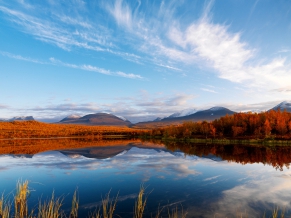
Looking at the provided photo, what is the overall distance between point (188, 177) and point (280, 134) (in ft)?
179

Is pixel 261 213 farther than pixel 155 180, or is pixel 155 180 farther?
pixel 155 180

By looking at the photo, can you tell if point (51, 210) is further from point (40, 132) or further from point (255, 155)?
point (40, 132)

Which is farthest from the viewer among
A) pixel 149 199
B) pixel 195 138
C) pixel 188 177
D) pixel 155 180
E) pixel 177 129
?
pixel 177 129

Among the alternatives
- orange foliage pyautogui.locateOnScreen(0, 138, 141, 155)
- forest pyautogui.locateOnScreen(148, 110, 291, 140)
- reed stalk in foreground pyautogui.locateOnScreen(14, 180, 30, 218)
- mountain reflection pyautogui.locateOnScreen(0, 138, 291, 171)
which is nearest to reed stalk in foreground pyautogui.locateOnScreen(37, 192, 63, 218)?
reed stalk in foreground pyautogui.locateOnScreen(14, 180, 30, 218)

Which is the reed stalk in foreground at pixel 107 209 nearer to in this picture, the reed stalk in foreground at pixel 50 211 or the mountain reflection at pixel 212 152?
the reed stalk in foreground at pixel 50 211

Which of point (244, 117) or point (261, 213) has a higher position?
point (244, 117)

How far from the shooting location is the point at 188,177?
19344mm

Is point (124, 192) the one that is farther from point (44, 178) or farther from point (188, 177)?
point (44, 178)

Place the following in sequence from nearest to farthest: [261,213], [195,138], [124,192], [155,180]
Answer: [261,213], [124,192], [155,180], [195,138]

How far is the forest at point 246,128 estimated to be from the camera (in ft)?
204

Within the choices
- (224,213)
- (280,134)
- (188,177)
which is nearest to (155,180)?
(188,177)

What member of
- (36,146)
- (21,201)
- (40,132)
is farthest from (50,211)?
(40,132)

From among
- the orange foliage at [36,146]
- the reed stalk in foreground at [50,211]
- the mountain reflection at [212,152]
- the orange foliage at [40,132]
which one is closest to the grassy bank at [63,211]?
the reed stalk in foreground at [50,211]

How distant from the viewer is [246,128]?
6950 cm
